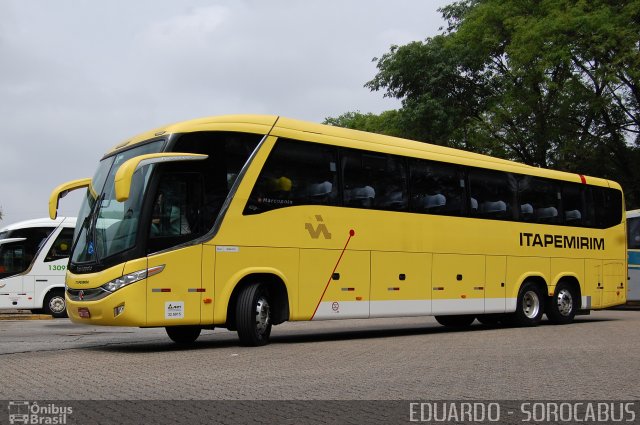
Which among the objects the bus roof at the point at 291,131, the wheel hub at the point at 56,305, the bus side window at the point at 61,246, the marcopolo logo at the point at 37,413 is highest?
the bus roof at the point at 291,131

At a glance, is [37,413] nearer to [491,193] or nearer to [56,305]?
[491,193]

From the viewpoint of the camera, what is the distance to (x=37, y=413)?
6500 millimetres

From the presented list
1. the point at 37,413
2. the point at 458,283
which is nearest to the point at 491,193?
the point at 458,283

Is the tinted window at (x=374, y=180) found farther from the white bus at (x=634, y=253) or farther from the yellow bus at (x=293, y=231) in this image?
the white bus at (x=634, y=253)

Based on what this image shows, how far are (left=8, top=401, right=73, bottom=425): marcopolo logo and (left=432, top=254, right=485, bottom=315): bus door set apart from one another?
10.2 m

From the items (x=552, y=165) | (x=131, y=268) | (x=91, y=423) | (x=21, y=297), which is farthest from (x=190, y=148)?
(x=552, y=165)

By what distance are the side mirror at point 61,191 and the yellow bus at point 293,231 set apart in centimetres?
4

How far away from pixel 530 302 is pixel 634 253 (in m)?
11.0

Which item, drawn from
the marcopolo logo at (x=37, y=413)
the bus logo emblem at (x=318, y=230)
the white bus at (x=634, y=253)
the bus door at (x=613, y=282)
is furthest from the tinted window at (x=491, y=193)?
the marcopolo logo at (x=37, y=413)

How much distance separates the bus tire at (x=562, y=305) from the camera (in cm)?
1912

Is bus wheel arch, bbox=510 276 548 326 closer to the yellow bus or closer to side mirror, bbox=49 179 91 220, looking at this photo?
the yellow bus

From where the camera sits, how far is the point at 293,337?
15.4 metres

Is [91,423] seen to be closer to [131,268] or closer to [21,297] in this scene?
[131,268]

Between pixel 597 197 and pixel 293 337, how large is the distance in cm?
967
